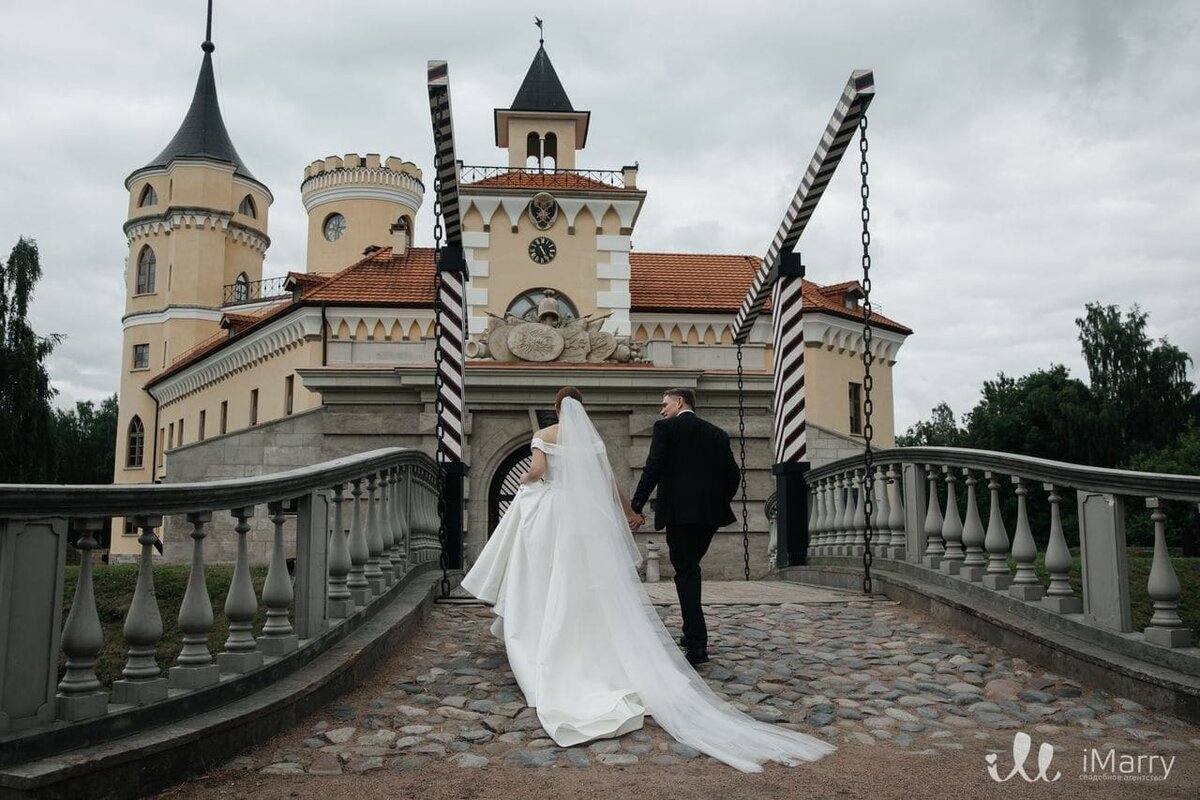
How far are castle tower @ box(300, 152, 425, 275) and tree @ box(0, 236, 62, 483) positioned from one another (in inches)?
773

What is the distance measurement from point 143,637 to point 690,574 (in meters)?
4.15

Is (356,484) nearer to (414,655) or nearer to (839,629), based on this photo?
(414,655)

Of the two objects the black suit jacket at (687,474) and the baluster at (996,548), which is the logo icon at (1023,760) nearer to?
the baluster at (996,548)

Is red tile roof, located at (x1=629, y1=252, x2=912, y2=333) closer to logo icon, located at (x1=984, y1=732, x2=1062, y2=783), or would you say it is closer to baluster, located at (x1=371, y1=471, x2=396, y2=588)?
baluster, located at (x1=371, y1=471, x2=396, y2=588)

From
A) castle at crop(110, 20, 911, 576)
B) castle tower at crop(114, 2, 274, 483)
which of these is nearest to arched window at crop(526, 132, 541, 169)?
castle at crop(110, 20, 911, 576)

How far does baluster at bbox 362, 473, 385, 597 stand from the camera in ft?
27.8

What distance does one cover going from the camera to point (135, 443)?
53.2 metres

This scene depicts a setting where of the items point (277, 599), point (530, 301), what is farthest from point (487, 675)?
point (530, 301)

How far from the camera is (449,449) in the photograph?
13.5m

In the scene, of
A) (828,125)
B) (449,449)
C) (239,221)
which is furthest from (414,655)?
(239,221)

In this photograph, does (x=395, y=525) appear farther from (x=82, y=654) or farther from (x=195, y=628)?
(x=82, y=654)

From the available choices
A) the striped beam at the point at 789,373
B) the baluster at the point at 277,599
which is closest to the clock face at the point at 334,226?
the striped beam at the point at 789,373

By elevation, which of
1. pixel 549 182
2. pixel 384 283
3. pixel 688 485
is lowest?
pixel 688 485

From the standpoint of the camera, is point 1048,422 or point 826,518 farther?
point 1048,422
